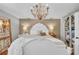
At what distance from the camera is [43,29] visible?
141 cm

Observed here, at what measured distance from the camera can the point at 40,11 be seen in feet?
4.31

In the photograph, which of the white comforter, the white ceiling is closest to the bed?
the white comforter

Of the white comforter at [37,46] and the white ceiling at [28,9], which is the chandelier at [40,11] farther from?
the white comforter at [37,46]

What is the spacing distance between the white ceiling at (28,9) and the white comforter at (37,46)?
260 mm

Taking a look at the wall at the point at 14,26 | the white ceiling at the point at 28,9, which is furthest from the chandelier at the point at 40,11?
the wall at the point at 14,26

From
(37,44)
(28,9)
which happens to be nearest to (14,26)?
(28,9)

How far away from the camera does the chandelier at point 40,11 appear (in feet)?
4.30

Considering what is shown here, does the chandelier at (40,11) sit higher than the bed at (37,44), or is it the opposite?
the chandelier at (40,11)

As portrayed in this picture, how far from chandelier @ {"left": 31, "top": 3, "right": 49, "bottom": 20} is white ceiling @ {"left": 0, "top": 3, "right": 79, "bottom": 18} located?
0.04 metres

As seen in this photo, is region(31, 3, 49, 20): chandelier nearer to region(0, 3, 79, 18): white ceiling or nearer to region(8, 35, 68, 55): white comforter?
region(0, 3, 79, 18): white ceiling

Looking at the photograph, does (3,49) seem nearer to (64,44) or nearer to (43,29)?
(43,29)

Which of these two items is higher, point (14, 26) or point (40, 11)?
point (40, 11)

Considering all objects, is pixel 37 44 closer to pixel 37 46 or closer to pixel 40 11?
pixel 37 46

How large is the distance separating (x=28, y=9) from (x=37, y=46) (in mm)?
453
